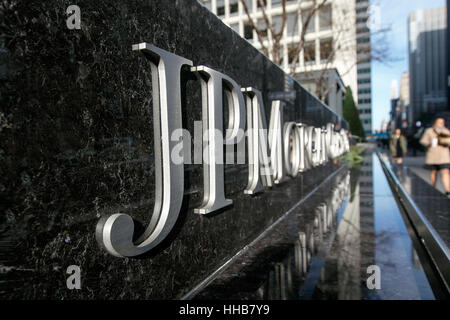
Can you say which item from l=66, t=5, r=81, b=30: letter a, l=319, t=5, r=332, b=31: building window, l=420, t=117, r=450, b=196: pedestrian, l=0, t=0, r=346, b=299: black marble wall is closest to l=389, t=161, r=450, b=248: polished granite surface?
l=420, t=117, r=450, b=196: pedestrian

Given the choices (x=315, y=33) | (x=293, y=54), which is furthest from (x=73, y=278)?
(x=315, y=33)

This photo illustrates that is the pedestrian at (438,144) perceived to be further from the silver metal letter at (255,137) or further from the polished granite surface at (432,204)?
the silver metal letter at (255,137)

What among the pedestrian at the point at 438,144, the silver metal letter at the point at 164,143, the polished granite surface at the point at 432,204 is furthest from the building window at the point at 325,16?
the silver metal letter at the point at 164,143

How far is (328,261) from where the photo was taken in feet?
10.1

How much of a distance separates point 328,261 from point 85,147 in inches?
92.9

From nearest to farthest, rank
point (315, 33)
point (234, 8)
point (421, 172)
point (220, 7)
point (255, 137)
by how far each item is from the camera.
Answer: point (255, 137), point (421, 172), point (315, 33), point (234, 8), point (220, 7)

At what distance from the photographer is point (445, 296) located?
2.45m

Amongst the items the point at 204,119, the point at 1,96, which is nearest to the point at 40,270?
the point at 1,96

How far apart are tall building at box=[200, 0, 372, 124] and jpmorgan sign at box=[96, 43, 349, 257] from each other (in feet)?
37.4

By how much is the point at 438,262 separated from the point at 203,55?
9.04ft

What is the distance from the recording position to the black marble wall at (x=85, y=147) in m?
1.38

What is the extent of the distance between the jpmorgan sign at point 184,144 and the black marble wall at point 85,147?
0.07m

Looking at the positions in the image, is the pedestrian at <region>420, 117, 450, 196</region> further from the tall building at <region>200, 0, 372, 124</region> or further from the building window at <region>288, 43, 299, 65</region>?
the tall building at <region>200, 0, 372, 124</region>

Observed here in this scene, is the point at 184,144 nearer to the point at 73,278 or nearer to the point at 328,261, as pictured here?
the point at 73,278
